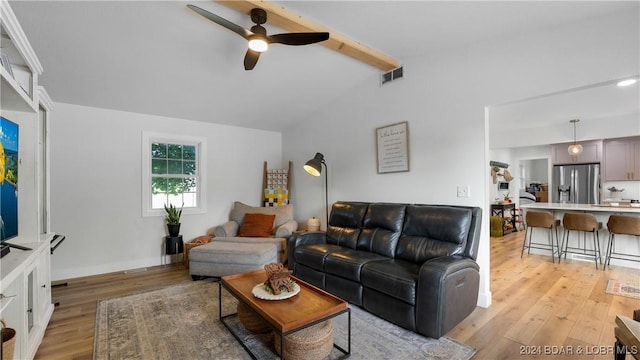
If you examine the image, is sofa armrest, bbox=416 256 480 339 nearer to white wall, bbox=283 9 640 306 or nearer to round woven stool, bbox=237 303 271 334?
white wall, bbox=283 9 640 306

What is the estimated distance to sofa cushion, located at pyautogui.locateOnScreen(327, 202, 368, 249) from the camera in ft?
11.2

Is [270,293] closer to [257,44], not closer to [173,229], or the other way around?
[257,44]

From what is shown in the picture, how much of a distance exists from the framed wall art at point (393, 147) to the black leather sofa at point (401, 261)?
1.91 feet

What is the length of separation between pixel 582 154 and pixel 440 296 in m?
5.94

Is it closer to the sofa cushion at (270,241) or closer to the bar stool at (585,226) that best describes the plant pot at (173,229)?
the sofa cushion at (270,241)

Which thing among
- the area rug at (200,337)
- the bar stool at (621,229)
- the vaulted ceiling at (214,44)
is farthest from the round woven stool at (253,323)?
the bar stool at (621,229)

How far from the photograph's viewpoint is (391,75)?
145 inches

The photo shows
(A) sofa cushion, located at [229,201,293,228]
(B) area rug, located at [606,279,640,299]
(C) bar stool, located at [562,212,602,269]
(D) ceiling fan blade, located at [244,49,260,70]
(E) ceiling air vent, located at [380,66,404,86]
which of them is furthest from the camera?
(A) sofa cushion, located at [229,201,293,228]

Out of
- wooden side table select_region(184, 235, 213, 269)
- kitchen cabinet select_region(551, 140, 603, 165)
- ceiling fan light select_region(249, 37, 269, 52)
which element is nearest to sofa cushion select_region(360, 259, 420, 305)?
ceiling fan light select_region(249, 37, 269, 52)

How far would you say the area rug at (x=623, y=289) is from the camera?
3.04m

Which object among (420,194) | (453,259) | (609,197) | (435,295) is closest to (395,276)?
(435,295)

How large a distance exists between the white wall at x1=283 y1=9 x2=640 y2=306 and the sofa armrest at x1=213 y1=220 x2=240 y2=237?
1.60 m

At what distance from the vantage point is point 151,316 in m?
2.57

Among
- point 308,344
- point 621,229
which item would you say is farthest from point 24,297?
point 621,229
